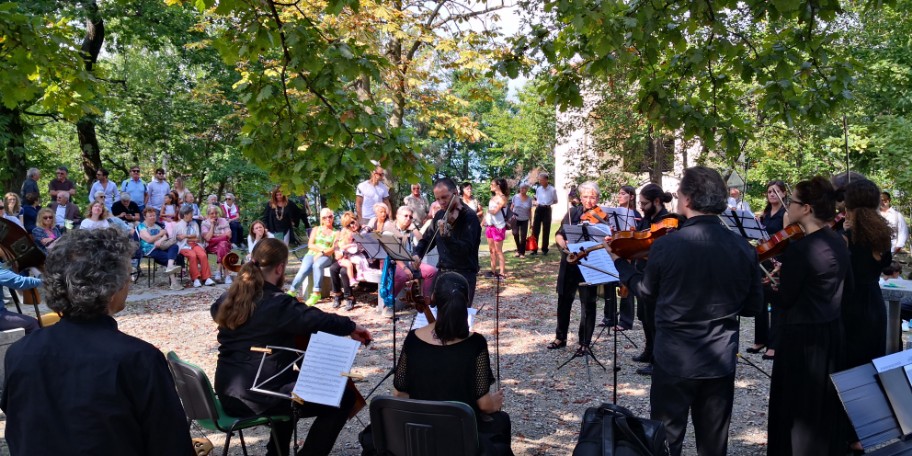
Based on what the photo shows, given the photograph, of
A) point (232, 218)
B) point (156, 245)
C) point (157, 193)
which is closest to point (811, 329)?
point (156, 245)

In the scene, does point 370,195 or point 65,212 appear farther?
point 65,212

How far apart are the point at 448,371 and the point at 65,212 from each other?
1275 centimetres

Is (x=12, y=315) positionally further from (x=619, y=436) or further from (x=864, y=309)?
(x=864, y=309)

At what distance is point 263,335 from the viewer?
4.06 m

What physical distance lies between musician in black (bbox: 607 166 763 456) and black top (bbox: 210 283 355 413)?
80.9 inches

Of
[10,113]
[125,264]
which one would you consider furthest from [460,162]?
[125,264]

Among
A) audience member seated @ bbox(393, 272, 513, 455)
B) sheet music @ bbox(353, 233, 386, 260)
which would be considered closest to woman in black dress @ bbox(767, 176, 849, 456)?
audience member seated @ bbox(393, 272, 513, 455)

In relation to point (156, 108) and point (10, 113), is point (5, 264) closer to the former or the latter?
point (10, 113)

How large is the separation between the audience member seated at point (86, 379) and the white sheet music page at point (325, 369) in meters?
1.55

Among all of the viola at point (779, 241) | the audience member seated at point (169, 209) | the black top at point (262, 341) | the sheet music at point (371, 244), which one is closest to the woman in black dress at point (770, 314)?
the viola at point (779, 241)

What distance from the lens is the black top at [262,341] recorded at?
4059mm

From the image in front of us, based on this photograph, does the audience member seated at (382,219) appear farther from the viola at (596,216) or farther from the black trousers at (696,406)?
the black trousers at (696,406)

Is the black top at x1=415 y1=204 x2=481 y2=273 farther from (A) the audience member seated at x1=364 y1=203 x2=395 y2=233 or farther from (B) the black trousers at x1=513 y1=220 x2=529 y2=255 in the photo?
(B) the black trousers at x1=513 y1=220 x2=529 y2=255

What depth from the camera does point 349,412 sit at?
4336 millimetres
